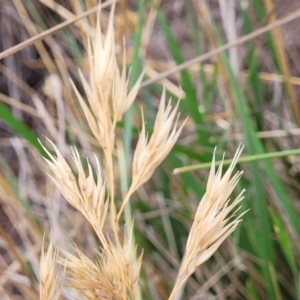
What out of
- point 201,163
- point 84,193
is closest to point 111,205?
point 84,193

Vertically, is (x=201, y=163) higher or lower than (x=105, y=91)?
lower

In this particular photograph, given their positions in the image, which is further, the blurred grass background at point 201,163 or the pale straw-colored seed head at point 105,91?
the blurred grass background at point 201,163

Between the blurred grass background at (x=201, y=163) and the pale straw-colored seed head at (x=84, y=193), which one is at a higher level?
the pale straw-colored seed head at (x=84, y=193)

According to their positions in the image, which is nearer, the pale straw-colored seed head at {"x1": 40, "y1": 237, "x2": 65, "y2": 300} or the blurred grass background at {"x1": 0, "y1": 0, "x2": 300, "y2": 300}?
the pale straw-colored seed head at {"x1": 40, "y1": 237, "x2": 65, "y2": 300}

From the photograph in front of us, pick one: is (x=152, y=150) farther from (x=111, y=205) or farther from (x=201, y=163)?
(x=201, y=163)

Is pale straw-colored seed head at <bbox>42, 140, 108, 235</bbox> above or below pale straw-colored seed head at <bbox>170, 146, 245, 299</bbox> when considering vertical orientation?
above

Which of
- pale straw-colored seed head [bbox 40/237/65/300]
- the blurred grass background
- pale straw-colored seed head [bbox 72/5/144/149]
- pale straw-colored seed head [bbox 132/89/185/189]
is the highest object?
pale straw-colored seed head [bbox 72/5/144/149]

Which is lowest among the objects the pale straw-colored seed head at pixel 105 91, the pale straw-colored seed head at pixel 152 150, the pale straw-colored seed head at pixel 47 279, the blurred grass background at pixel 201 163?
the blurred grass background at pixel 201 163

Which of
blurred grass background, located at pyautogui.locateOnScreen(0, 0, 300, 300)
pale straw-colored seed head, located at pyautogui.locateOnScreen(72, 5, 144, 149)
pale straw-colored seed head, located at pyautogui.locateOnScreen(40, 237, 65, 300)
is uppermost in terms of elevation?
pale straw-colored seed head, located at pyautogui.locateOnScreen(72, 5, 144, 149)

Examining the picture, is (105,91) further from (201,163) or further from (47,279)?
(201,163)

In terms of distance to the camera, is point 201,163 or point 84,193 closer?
point 84,193

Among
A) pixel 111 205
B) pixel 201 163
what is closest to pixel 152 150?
pixel 111 205

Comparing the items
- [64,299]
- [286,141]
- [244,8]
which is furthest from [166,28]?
[64,299]
